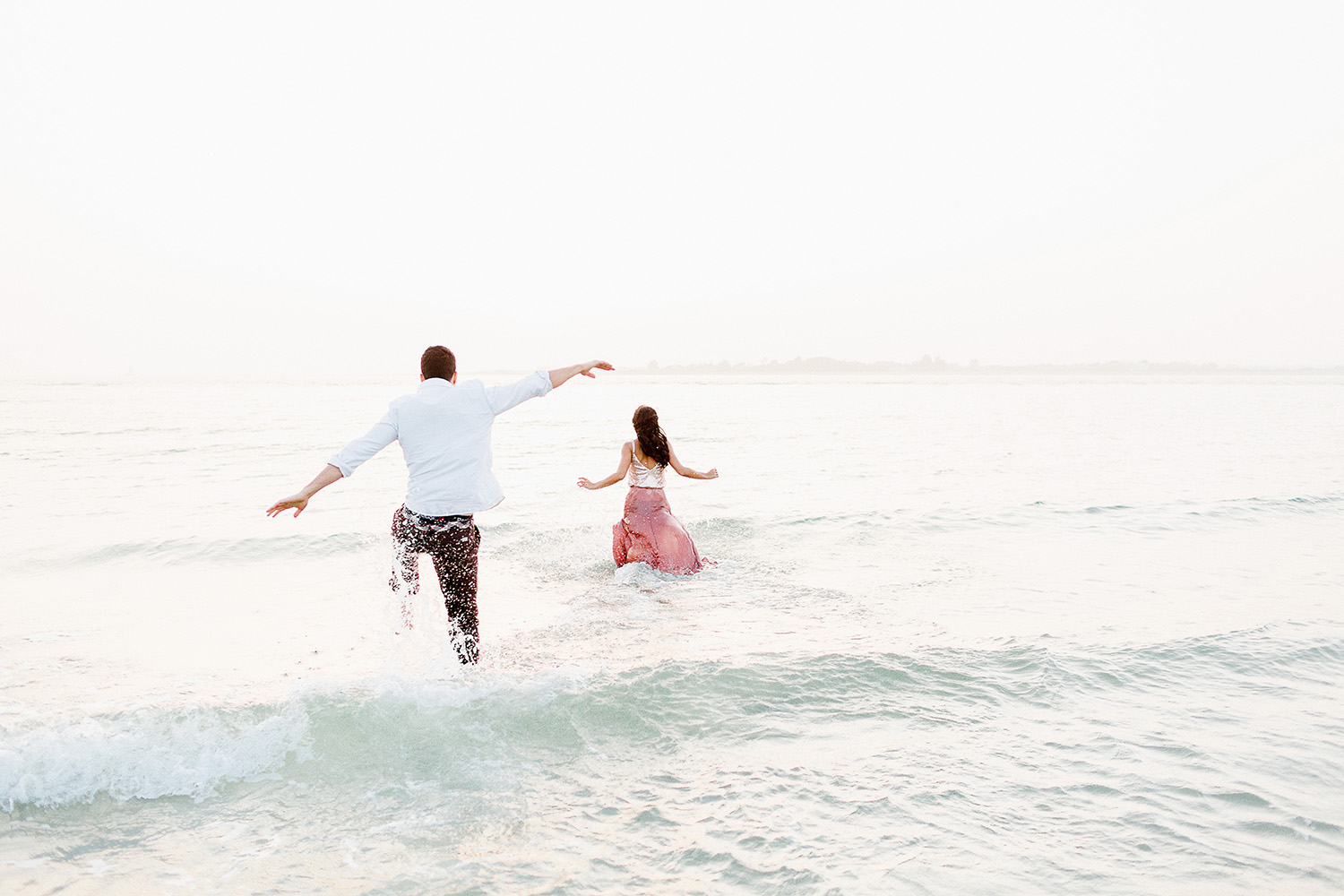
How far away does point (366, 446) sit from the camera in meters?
5.04

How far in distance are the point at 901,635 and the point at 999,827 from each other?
10.6 ft

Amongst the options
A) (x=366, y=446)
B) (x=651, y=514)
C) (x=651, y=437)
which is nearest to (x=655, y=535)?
(x=651, y=514)

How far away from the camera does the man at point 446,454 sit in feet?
17.1

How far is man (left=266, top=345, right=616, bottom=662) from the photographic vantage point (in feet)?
17.1

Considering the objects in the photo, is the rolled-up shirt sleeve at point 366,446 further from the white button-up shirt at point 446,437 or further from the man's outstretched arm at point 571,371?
the man's outstretched arm at point 571,371

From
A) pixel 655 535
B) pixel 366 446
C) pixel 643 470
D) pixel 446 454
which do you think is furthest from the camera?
pixel 655 535

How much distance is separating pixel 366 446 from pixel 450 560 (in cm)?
99

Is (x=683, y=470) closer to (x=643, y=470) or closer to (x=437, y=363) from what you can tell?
(x=643, y=470)

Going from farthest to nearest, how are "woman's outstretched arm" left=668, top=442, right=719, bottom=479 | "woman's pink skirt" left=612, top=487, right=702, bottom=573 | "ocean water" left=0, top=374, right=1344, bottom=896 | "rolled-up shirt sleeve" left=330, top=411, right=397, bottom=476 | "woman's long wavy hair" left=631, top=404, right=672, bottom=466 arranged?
"woman's pink skirt" left=612, top=487, right=702, bottom=573 → "woman's outstretched arm" left=668, top=442, right=719, bottom=479 → "woman's long wavy hair" left=631, top=404, right=672, bottom=466 → "rolled-up shirt sleeve" left=330, top=411, right=397, bottom=476 → "ocean water" left=0, top=374, right=1344, bottom=896

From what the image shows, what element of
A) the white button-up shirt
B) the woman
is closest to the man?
the white button-up shirt

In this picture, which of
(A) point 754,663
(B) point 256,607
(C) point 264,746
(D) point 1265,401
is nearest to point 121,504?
(B) point 256,607

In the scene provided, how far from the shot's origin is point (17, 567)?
397 inches

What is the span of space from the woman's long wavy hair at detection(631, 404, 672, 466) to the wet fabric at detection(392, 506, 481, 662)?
3.74m

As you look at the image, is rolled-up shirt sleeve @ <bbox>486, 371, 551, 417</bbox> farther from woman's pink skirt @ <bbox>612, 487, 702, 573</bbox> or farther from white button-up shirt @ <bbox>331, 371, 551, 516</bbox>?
woman's pink skirt @ <bbox>612, 487, 702, 573</bbox>
